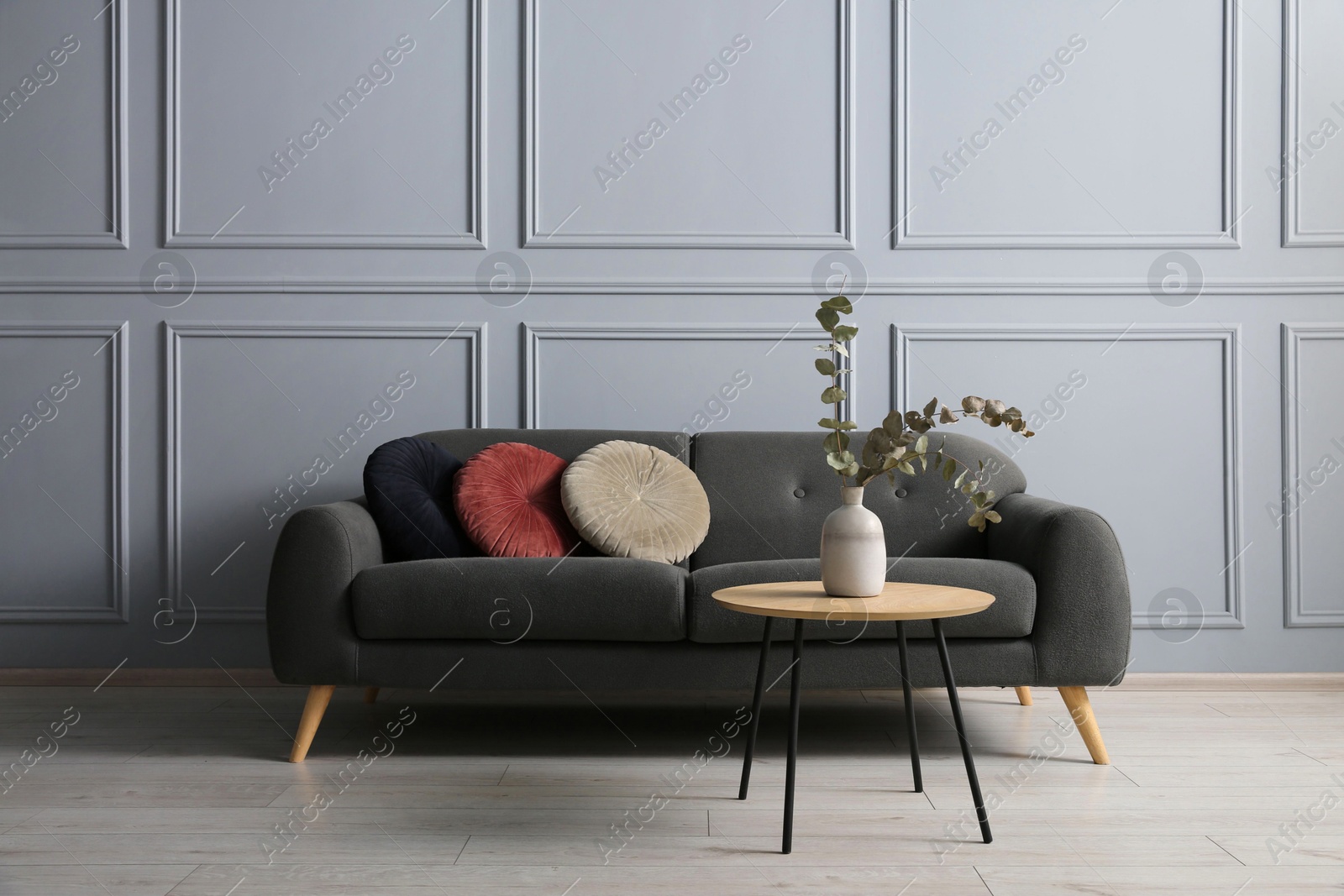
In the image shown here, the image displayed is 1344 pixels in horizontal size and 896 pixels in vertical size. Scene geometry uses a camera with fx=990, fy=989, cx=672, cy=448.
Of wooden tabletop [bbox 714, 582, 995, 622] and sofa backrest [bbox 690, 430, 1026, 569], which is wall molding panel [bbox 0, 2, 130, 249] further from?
wooden tabletop [bbox 714, 582, 995, 622]

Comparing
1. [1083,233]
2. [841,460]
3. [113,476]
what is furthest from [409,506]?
[1083,233]

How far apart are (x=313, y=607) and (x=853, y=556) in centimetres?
127

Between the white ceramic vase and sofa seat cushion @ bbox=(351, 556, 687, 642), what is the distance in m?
0.52

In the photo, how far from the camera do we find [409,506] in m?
2.53

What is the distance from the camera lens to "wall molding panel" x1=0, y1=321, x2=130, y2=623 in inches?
125

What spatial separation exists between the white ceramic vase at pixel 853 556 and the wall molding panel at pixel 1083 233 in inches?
62.1

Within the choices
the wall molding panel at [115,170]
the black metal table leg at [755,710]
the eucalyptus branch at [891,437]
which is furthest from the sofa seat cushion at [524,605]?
the wall molding panel at [115,170]

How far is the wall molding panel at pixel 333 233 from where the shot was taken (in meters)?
3.18

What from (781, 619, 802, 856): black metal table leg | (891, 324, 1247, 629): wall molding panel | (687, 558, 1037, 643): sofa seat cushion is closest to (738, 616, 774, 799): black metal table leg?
(781, 619, 802, 856): black metal table leg

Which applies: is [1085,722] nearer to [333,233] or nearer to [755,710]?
[755,710]

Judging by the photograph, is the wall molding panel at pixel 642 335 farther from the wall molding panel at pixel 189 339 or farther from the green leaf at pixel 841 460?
the green leaf at pixel 841 460

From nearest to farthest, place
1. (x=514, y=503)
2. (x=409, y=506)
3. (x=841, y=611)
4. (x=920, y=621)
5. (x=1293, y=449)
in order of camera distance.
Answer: (x=841, y=611) < (x=920, y=621) < (x=409, y=506) < (x=514, y=503) < (x=1293, y=449)

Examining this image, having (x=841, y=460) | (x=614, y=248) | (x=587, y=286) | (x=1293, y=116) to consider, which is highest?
(x=1293, y=116)

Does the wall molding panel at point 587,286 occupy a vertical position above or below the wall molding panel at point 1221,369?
above
